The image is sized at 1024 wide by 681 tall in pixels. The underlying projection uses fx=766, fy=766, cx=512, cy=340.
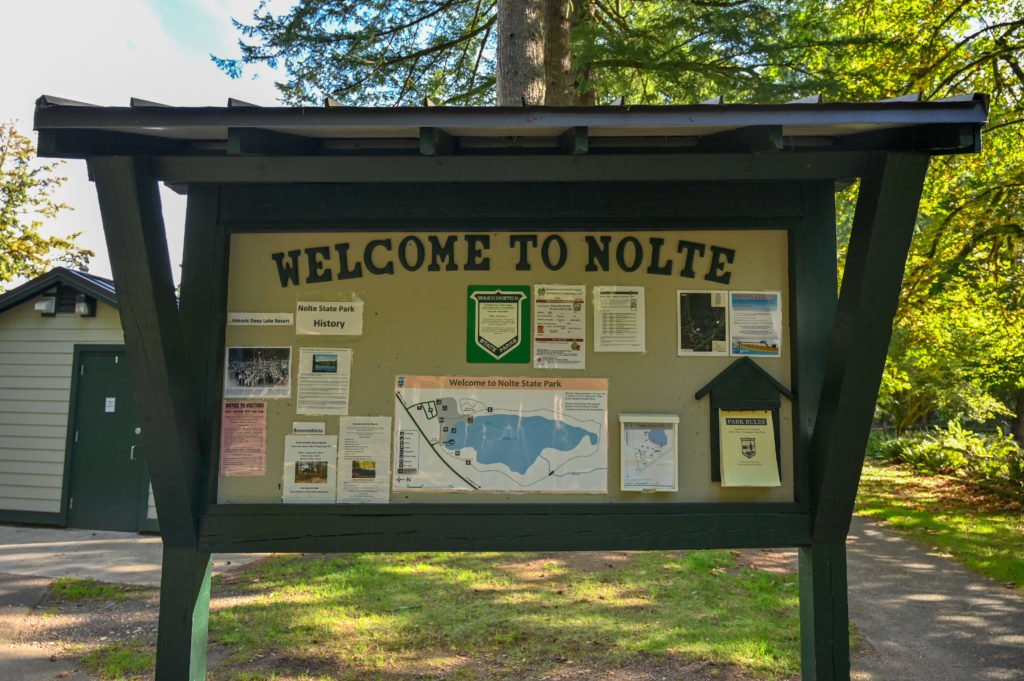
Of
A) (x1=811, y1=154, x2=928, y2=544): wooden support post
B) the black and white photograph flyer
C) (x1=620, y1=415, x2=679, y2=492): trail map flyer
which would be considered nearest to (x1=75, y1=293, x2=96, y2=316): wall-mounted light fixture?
the black and white photograph flyer

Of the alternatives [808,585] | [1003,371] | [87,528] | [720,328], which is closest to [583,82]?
[720,328]

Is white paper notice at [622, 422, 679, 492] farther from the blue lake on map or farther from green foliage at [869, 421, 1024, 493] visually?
green foliage at [869, 421, 1024, 493]

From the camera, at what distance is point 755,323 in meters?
3.29

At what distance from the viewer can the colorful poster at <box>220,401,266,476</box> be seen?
3230 millimetres

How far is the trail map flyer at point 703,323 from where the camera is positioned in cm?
328

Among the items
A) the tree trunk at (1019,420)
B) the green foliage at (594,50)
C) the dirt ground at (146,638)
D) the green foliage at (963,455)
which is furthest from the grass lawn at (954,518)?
the green foliage at (594,50)

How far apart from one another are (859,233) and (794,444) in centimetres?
92

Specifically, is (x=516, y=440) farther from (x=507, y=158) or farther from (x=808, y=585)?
(x=808, y=585)

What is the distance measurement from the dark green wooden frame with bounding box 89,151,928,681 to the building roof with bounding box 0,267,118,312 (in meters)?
7.91

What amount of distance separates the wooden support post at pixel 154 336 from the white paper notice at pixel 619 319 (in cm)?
171

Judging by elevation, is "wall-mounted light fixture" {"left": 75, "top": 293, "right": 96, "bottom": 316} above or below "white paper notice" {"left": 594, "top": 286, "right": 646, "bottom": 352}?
above

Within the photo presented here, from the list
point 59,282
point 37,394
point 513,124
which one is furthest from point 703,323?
point 37,394

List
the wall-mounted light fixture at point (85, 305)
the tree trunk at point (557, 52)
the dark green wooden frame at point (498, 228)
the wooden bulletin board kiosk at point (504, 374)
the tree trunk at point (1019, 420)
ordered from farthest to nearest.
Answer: the tree trunk at point (1019, 420), the wall-mounted light fixture at point (85, 305), the tree trunk at point (557, 52), the wooden bulletin board kiosk at point (504, 374), the dark green wooden frame at point (498, 228)

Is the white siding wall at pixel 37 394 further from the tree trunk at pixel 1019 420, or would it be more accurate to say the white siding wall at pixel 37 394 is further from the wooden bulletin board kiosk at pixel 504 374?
the tree trunk at pixel 1019 420
